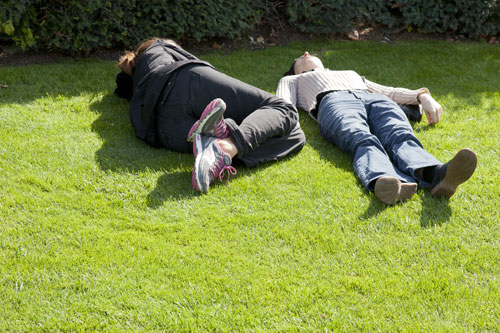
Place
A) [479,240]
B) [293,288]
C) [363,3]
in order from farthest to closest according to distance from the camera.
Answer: [363,3]
[479,240]
[293,288]

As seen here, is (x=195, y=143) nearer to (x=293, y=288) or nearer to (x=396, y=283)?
(x=293, y=288)

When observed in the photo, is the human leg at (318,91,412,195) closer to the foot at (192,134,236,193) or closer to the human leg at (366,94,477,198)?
the human leg at (366,94,477,198)

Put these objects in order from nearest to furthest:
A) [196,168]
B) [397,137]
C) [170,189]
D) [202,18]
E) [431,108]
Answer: [196,168], [170,189], [397,137], [431,108], [202,18]

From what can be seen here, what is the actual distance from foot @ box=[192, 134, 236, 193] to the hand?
6.77 feet

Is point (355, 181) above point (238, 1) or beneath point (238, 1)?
beneath

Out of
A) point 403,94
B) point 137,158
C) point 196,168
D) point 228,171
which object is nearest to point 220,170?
point 228,171

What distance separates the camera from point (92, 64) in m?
6.14

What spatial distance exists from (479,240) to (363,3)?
5285mm

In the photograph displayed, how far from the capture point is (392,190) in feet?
11.0

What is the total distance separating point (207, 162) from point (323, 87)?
1.80 meters

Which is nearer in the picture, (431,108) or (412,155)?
(412,155)

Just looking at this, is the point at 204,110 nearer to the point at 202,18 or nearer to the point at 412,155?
the point at 412,155

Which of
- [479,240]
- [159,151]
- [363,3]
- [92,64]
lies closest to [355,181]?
[479,240]

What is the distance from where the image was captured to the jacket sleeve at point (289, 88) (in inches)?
190
